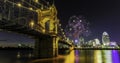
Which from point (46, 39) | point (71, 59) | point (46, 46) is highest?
point (46, 39)

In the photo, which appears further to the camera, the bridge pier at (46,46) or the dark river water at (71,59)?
the bridge pier at (46,46)

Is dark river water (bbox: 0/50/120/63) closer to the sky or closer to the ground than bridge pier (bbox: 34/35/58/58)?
closer to the ground

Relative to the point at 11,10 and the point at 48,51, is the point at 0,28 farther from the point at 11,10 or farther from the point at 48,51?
the point at 48,51

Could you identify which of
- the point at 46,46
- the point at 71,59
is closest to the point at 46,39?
the point at 46,46

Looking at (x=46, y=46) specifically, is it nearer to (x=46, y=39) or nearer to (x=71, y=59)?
(x=46, y=39)

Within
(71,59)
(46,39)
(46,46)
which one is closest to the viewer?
(71,59)

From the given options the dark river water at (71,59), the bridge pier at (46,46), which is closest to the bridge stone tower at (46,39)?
the bridge pier at (46,46)

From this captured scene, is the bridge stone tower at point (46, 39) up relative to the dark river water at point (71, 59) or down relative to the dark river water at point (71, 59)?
up

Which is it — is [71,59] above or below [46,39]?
below

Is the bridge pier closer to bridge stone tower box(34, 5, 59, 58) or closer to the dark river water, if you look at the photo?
bridge stone tower box(34, 5, 59, 58)

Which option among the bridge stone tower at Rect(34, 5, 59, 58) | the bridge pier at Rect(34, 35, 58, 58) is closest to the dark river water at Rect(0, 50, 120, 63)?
the bridge pier at Rect(34, 35, 58, 58)

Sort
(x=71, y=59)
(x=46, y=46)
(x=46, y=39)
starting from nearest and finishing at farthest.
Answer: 1. (x=71, y=59)
2. (x=46, y=46)
3. (x=46, y=39)

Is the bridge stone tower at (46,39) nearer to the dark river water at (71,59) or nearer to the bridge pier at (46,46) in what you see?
the bridge pier at (46,46)
